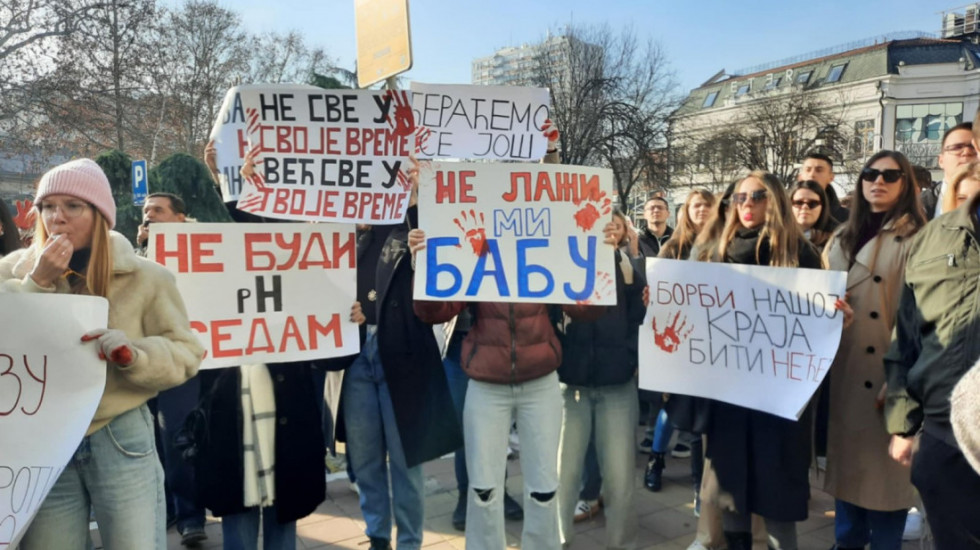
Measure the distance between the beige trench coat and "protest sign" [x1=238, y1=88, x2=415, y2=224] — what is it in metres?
2.35

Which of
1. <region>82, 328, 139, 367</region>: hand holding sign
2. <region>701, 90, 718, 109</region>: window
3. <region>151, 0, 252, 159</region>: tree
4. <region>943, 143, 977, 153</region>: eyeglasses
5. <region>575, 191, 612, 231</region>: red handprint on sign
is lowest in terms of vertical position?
<region>82, 328, 139, 367</region>: hand holding sign

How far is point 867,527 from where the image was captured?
10.8 ft

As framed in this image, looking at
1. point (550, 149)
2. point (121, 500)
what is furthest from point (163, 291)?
point (550, 149)

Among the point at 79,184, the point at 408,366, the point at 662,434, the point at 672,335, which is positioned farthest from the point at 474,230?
the point at 662,434

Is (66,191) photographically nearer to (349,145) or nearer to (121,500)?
(121,500)

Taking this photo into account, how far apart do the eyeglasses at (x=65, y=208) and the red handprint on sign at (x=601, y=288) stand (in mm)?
2155

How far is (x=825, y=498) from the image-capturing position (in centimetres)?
453

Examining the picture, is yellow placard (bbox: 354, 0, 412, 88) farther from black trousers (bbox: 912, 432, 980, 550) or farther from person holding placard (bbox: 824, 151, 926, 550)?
black trousers (bbox: 912, 432, 980, 550)

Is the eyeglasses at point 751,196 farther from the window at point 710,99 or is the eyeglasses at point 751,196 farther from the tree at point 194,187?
the window at point 710,99

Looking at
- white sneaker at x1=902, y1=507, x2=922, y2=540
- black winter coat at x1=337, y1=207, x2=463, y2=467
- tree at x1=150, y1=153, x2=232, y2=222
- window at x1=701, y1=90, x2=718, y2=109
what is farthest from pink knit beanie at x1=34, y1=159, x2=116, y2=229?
window at x1=701, y1=90, x2=718, y2=109

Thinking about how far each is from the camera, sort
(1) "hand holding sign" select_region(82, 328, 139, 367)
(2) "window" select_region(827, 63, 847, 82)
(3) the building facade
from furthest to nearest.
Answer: (2) "window" select_region(827, 63, 847, 82) → (3) the building facade → (1) "hand holding sign" select_region(82, 328, 139, 367)

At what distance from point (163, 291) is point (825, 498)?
4.39 meters

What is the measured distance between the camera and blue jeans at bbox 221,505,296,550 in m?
3.11

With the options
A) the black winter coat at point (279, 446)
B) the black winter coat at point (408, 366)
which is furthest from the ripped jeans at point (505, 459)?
the black winter coat at point (279, 446)
